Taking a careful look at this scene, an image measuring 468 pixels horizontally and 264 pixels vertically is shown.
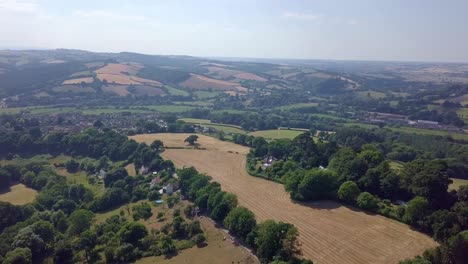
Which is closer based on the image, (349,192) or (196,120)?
(349,192)

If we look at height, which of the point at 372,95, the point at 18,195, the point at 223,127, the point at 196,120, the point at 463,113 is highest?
the point at 463,113

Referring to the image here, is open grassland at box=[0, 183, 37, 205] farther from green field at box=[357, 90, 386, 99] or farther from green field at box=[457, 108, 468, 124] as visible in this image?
green field at box=[357, 90, 386, 99]

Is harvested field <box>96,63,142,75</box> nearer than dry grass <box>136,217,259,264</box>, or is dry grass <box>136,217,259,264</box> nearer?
dry grass <box>136,217,259,264</box>

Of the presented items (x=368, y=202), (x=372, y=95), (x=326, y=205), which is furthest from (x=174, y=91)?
(x=368, y=202)

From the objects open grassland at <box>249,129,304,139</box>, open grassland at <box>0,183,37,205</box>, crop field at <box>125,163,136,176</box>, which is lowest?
open grassland at <box>0,183,37,205</box>

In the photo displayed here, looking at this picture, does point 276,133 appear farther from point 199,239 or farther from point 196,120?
point 199,239

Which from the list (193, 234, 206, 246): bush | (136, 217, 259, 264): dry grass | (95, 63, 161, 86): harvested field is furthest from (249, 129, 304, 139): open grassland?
(95, 63, 161, 86): harvested field
